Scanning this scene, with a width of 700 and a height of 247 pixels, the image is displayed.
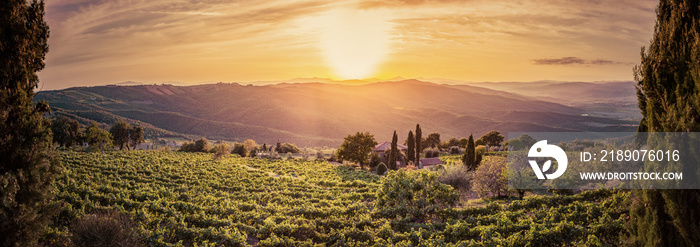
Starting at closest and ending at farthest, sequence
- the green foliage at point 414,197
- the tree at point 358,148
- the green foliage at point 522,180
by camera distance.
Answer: the green foliage at point 414,197
the green foliage at point 522,180
the tree at point 358,148

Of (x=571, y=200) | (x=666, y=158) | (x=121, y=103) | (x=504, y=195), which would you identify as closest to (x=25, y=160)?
(x=666, y=158)

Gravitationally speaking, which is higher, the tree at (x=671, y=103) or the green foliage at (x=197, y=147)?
the tree at (x=671, y=103)

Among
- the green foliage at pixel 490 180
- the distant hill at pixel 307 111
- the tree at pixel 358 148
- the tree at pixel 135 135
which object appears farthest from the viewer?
the distant hill at pixel 307 111

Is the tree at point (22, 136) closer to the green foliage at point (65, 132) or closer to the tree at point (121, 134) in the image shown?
the green foliage at point (65, 132)

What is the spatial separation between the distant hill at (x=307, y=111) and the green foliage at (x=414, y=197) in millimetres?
94730

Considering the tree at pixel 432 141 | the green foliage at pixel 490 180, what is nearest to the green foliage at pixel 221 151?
the tree at pixel 432 141

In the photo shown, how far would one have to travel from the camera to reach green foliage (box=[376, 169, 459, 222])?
14.5 m

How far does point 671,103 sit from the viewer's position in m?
6.11

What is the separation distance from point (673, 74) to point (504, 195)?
16.4 m

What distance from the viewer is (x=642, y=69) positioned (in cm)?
661

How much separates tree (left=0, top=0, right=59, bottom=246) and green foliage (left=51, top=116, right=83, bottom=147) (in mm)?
52208

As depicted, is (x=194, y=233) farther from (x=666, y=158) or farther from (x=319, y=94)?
(x=319, y=94)

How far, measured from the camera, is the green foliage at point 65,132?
50188 millimetres

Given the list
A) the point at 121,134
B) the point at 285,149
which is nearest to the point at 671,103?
the point at 121,134
